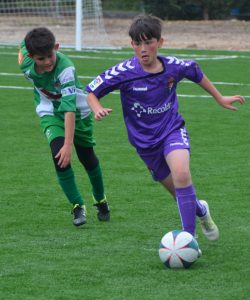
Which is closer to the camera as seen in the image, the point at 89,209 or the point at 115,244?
the point at 115,244

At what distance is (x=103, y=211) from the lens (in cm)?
739

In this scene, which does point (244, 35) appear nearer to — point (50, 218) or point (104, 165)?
point (104, 165)

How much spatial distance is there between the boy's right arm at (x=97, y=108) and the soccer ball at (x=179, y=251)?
89 cm

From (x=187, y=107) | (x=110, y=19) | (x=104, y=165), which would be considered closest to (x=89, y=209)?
(x=104, y=165)

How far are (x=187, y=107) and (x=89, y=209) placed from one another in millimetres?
6441

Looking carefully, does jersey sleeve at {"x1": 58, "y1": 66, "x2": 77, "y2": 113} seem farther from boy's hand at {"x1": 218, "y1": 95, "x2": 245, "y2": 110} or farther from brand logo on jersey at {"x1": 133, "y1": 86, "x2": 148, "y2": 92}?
boy's hand at {"x1": 218, "y1": 95, "x2": 245, "y2": 110}

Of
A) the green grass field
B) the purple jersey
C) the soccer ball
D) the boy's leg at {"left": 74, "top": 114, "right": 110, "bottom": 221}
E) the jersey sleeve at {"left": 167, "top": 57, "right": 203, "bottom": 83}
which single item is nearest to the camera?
the green grass field

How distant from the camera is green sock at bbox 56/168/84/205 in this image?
7.20 meters

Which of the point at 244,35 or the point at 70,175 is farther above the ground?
the point at 70,175

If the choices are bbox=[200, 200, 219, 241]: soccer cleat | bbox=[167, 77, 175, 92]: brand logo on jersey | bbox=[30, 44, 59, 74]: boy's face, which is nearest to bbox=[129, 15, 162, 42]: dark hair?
bbox=[167, 77, 175, 92]: brand logo on jersey

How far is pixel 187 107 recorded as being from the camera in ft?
46.2

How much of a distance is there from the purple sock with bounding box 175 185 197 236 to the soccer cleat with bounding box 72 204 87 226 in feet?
3.91

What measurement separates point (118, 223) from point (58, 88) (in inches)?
44.7

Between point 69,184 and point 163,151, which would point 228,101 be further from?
point 69,184
